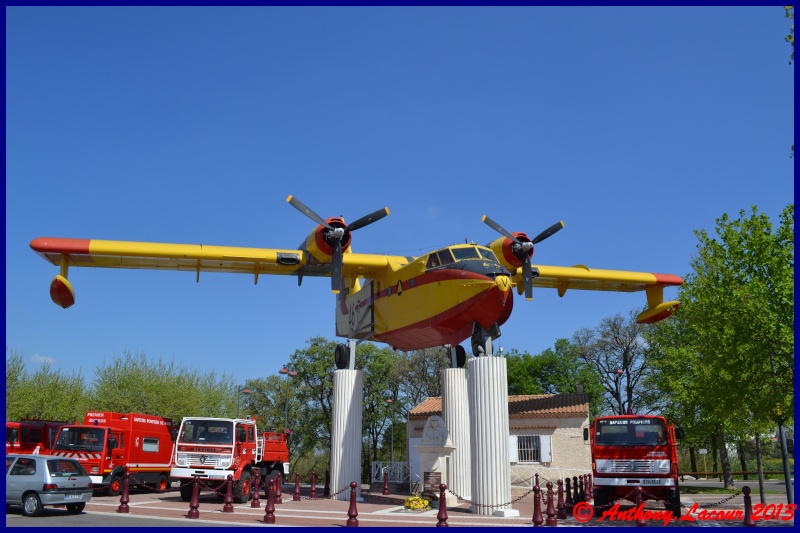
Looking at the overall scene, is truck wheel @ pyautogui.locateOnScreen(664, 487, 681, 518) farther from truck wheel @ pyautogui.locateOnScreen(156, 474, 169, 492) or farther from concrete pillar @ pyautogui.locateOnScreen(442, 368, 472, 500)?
truck wheel @ pyautogui.locateOnScreen(156, 474, 169, 492)

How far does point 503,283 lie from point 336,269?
17.3ft

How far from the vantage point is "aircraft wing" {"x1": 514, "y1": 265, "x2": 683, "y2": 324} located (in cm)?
2567

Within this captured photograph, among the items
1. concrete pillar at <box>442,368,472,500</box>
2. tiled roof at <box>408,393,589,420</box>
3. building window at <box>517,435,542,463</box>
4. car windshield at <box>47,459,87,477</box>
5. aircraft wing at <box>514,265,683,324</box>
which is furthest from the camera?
building window at <box>517,435,542,463</box>

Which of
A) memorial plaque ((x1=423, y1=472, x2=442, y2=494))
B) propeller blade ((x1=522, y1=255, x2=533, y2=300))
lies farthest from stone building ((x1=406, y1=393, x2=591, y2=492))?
propeller blade ((x1=522, y1=255, x2=533, y2=300))

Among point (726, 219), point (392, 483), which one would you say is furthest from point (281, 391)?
point (726, 219)

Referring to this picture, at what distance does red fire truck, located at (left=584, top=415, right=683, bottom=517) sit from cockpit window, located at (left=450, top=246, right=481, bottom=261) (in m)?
6.03

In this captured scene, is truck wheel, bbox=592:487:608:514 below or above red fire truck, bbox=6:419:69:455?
below

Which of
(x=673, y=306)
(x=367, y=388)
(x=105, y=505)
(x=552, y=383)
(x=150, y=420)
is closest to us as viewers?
(x=105, y=505)

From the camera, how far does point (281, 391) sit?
52.5 meters

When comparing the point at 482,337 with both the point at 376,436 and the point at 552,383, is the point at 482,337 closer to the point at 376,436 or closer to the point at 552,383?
the point at 376,436

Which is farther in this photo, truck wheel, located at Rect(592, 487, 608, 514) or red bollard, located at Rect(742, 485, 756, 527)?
truck wheel, located at Rect(592, 487, 608, 514)

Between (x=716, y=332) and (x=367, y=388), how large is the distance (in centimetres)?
3402

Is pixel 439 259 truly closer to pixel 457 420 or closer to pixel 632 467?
Result: pixel 457 420

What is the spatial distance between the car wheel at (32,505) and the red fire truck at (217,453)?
13.1 feet
